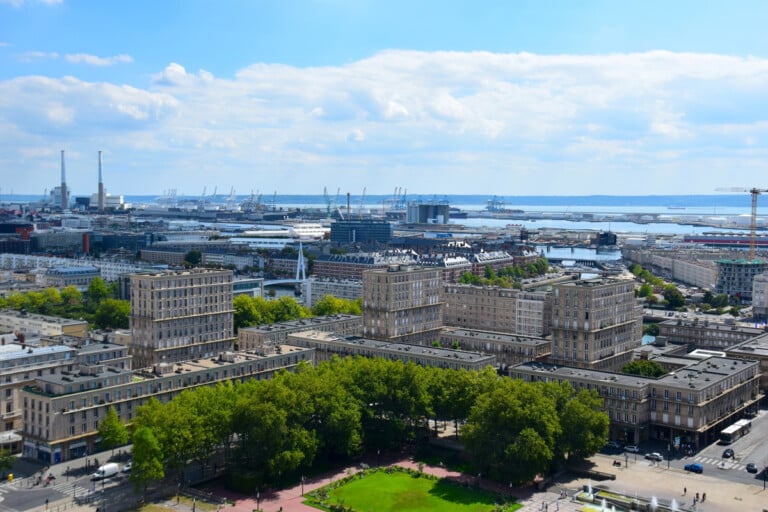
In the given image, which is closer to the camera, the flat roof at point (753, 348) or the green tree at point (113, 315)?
the flat roof at point (753, 348)

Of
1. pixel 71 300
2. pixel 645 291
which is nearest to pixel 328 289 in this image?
pixel 71 300

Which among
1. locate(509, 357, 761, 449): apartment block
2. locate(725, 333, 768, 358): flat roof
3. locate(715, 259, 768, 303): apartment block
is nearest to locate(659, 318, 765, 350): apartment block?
locate(725, 333, 768, 358): flat roof

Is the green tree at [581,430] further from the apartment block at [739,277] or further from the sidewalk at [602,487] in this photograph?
the apartment block at [739,277]

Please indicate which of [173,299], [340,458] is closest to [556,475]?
[340,458]

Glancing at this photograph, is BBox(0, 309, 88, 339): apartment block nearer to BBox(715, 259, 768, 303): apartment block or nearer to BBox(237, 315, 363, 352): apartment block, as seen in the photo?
BBox(237, 315, 363, 352): apartment block

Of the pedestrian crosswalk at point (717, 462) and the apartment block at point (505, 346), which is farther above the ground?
the apartment block at point (505, 346)

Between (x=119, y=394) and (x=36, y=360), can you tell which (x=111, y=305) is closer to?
(x=36, y=360)

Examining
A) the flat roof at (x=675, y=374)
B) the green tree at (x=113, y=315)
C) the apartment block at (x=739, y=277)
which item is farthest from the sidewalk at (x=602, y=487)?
the apartment block at (x=739, y=277)
